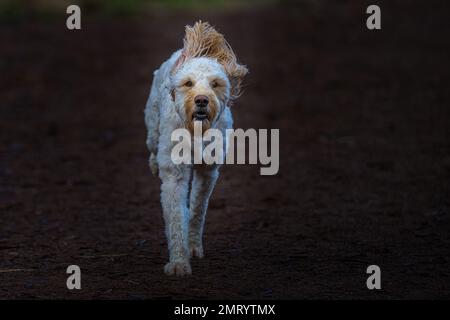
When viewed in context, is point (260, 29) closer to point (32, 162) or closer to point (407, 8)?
point (407, 8)

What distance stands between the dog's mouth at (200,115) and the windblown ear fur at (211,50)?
0.44 metres

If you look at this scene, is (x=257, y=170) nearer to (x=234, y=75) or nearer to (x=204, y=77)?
(x=234, y=75)

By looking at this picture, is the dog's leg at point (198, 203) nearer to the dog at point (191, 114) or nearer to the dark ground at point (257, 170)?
the dog at point (191, 114)

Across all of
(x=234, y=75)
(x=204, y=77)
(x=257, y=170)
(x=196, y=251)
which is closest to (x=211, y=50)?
(x=234, y=75)

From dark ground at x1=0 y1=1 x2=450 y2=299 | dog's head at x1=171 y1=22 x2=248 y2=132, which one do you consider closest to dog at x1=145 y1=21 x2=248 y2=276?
dog's head at x1=171 y1=22 x2=248 y2=132

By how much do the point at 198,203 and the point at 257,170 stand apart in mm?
4066

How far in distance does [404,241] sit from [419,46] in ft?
43.0

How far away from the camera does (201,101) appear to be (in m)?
6.98

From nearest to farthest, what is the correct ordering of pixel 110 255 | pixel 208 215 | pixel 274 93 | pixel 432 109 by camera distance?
pixel 110 255 → pixel 208 215 → pixel 432 109 → pixel 274 93

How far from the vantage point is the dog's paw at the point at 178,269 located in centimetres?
717

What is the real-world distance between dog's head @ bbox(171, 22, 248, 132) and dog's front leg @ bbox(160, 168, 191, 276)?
0.46m

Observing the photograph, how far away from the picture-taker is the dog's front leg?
284 inches
